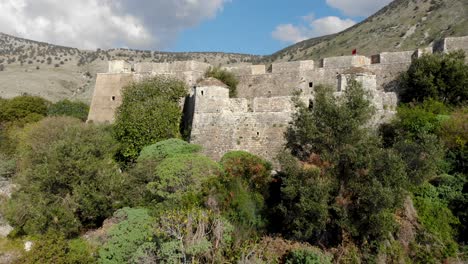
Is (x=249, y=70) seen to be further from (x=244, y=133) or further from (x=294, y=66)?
(x=244, y=133)

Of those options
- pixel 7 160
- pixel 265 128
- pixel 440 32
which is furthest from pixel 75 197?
pixel 440 32

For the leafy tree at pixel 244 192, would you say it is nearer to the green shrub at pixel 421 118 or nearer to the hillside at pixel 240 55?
the green shrub at pixel 421 118

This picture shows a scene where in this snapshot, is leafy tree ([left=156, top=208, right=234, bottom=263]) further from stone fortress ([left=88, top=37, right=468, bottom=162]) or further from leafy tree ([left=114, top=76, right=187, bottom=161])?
leafy tree ([left=114, top=76, right=187, bottom=161])

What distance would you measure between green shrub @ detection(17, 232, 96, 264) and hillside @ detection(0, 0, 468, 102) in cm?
2444

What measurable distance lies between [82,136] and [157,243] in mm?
9367

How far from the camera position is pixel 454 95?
2120cm

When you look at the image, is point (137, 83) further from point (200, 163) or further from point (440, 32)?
point (440, 32)

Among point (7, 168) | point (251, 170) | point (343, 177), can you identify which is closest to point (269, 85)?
point (251, 170)

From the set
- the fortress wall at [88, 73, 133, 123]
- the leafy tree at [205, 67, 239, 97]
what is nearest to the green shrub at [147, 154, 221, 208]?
the leafy tree at [205, 67, 239, 97]

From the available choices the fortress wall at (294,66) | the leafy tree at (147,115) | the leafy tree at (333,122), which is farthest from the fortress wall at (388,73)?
the leafy tree at (147,115)

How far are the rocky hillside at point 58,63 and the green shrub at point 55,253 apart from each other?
134ft

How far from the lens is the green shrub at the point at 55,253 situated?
1439 centimetres

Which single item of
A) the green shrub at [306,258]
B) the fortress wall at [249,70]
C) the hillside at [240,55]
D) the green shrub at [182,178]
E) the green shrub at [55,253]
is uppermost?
the hillside at [240,55]

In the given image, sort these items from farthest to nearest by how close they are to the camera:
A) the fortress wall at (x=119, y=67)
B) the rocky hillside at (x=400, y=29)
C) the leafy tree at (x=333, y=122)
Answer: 1. the rocky hillside at (x=400, y=29)
2. the fortress wall at (x=119, y=67)
3. the leafy tree at (x=333, y=122)
